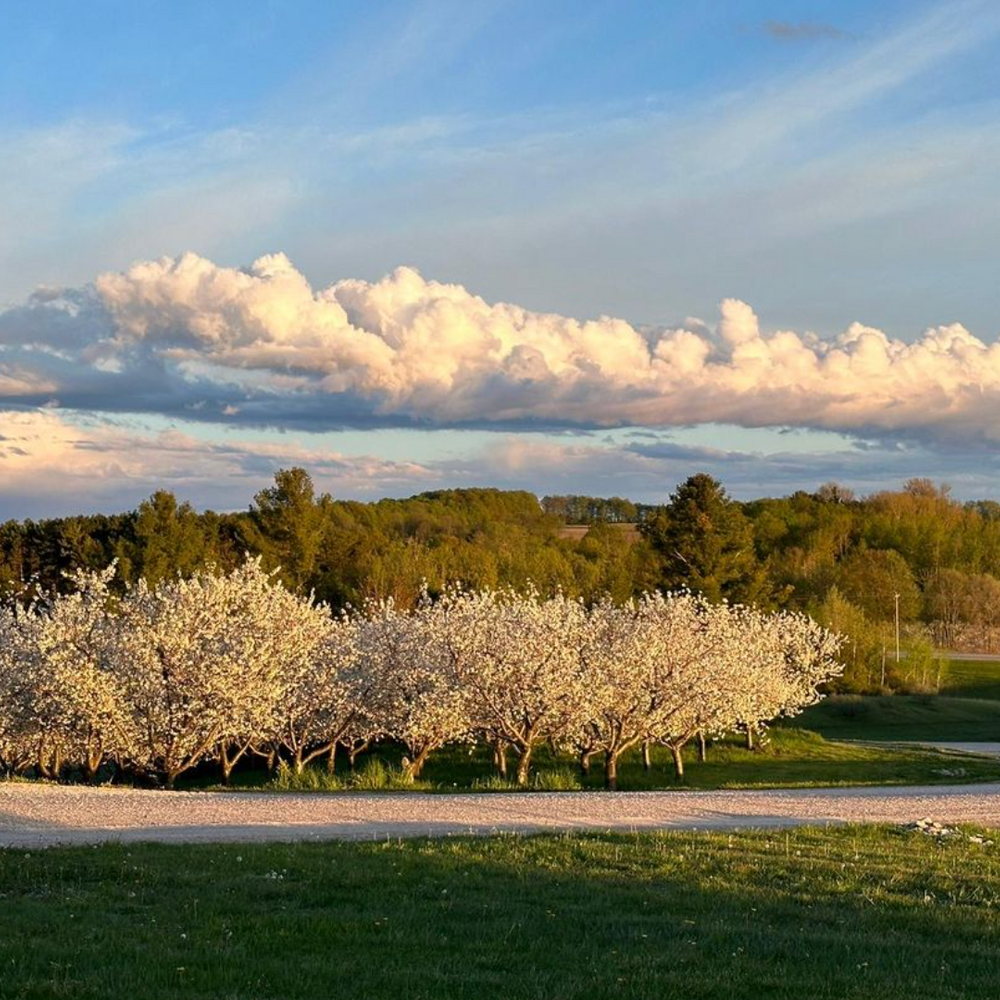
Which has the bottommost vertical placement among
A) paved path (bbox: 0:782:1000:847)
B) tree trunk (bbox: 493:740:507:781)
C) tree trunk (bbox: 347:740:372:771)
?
tree trunk (bbox: 347:740:372:771)

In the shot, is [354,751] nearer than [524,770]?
No

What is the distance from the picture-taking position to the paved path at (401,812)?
17266 millimetres

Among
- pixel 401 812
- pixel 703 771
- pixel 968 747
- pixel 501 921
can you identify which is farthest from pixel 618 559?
pixel 501 921

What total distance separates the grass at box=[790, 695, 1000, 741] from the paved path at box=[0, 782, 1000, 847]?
1105 inches

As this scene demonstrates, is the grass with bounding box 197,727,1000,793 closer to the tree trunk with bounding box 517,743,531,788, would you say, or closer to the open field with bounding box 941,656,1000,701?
the tree trunk with bounding box 517,743,531,788

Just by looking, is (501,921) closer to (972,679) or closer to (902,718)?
(902,718)

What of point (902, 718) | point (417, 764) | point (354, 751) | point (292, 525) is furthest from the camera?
point (292, 525)

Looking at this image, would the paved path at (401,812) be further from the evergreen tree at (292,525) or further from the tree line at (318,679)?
the evergreen tree at (292,525)

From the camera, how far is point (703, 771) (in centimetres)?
3462

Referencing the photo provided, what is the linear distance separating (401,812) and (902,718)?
42.0 metres

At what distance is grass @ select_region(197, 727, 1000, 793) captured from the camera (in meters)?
27.4

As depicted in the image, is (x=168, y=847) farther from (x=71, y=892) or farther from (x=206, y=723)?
(x=206, y=723)

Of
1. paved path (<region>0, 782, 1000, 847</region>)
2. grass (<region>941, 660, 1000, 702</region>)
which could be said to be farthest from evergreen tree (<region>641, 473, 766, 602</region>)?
paved path (<region>0, 782, 1000, 847</region>)

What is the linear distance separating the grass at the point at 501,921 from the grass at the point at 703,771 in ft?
40.2
